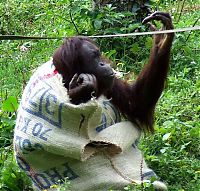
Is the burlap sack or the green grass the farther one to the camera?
the green grass

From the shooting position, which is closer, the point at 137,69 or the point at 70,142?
the point at 70,142

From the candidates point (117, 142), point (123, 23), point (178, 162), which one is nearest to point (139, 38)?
point (123, 23)

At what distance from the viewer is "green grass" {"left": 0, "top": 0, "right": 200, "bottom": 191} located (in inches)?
122

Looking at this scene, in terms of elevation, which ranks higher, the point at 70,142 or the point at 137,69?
the point at 70,142

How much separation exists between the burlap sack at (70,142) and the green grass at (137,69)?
28 cm

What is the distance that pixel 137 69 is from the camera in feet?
13.9

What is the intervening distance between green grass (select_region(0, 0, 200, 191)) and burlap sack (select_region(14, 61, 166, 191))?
275 mm

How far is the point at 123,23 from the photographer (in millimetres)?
4488

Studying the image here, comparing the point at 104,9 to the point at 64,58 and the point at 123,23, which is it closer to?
the point at 123,23

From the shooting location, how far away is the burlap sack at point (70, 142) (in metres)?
2.64

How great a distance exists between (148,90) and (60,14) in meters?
2.42

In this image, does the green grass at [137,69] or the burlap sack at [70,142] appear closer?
the burlap sack at [70,142]

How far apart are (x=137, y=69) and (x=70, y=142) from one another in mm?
1681

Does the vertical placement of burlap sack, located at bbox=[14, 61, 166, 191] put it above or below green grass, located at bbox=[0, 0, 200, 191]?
above
